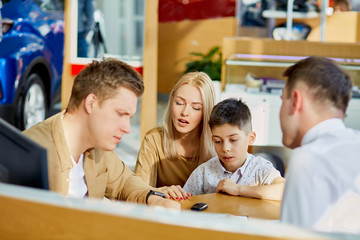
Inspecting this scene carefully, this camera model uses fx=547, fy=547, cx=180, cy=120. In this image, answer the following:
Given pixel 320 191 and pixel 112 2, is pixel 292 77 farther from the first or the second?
pixel 112 2

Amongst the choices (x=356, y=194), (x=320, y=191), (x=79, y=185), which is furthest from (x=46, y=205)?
(x=79, y=185)

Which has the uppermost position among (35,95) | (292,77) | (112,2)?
(112,2)

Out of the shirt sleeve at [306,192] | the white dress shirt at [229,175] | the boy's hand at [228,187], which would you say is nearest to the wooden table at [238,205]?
the boy's hand at [228,187]

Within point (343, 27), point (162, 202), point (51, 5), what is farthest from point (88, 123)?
point (343, 27)

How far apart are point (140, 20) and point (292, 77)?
4.40 meters

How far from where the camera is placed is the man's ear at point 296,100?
1580 mm

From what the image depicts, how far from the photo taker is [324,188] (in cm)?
139

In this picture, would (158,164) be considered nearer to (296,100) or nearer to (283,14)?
(296,100)

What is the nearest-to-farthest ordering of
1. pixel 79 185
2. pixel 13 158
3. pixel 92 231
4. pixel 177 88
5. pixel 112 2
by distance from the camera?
pixel 92 231 → pixel 13 158 → pixel 79 185 → pixel 177 88 → pixel 112 2

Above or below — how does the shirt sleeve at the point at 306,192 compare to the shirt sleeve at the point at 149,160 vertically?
above

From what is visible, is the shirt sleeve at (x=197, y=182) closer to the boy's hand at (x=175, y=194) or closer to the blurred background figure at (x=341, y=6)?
the boy's hand at (x=175, y=194)

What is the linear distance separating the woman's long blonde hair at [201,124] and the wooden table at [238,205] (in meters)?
0.52

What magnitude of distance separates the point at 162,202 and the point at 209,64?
Answer: 648cm

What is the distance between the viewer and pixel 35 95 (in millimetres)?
5938
